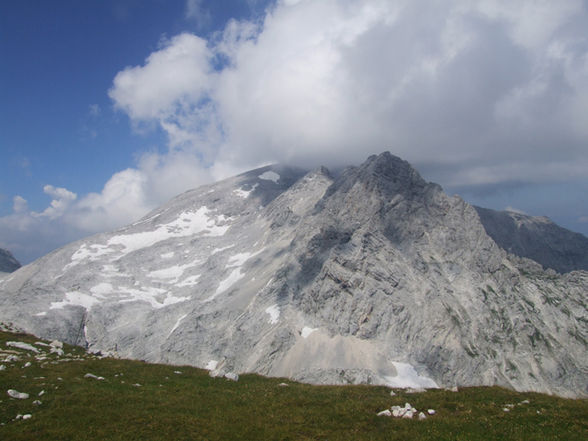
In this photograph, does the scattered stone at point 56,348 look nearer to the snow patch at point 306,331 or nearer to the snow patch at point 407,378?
the snow patch at point 407,378

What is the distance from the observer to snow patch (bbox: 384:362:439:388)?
315ft

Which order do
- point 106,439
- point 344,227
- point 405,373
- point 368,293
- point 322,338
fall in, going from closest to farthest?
point 106,439, point 405,373, point 322,338, point 368,293, point 344,227

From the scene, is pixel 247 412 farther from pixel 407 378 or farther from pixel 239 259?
pixel 239 259

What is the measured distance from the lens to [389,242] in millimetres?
138375

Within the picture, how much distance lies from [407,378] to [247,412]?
86845 mm

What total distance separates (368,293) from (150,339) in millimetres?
75599

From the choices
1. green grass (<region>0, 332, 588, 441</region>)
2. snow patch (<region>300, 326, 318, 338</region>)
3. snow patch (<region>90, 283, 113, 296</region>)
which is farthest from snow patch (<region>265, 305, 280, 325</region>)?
green grass (<region>0, 332, 588, 441</region>)

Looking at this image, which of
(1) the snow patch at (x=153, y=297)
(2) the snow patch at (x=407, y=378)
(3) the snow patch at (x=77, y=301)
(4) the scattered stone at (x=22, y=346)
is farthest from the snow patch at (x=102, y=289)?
(4) the scattered stone at (x=22, y=346)

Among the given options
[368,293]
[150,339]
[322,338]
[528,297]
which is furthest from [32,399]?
[528,297]

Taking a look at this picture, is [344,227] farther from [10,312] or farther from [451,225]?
[10,312]

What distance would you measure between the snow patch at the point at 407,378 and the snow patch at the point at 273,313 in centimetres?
3476

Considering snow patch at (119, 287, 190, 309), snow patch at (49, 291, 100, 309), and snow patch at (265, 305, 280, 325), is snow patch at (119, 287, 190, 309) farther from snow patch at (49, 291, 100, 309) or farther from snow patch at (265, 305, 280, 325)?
snow patch at (265, 305, 280, 325)

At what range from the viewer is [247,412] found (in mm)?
22219

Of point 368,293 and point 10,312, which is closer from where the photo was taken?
point 368,293
